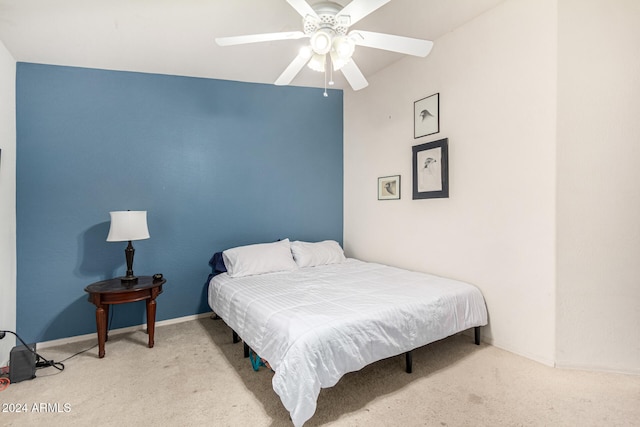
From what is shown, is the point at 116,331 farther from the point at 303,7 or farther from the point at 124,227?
the point at 303,7

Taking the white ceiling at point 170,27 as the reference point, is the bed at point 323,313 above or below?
below

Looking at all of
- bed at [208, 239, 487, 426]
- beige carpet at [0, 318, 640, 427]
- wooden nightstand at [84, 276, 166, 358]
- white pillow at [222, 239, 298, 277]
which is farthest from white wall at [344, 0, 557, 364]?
wooden nightstand at [84, 276, 166, 358]

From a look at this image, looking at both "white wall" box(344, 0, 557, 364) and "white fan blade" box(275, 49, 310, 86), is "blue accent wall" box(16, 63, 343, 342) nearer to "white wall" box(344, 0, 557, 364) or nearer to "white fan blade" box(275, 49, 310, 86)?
"white wall" box(344, 0, 557, 364)

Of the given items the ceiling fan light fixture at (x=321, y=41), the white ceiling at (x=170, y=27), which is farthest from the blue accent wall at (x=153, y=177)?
the ceiling fan light fixture at (x=321, y=41)

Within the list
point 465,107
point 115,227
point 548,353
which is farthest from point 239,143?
point 548,353

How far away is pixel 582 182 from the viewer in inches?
86.8

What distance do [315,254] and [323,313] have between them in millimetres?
1614

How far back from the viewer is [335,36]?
185 cm

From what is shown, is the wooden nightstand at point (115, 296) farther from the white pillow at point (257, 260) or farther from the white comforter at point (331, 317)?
the white pillow at point (257, 260)

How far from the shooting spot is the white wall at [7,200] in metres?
2.51

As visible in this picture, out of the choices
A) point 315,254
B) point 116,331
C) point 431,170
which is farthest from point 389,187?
point 116,331

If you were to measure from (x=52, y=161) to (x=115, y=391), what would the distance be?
218 centimetres

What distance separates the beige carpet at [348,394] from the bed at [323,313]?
245 mm

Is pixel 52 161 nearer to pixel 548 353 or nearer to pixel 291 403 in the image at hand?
pixel 291 403
